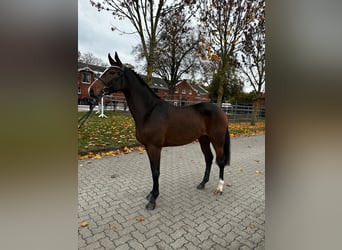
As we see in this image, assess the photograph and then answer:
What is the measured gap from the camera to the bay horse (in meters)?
2.73

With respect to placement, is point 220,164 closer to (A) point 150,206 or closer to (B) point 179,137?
(B) point 179,137

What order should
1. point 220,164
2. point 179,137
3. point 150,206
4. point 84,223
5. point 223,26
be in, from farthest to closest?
point 223,26 → point 220,164 → point 179,137 → point 150,206 → point 84,223

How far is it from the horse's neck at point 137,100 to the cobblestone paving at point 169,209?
1.29 m

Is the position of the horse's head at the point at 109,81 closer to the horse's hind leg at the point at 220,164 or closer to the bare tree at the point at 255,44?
the horse's hind leg at the point at 220,164

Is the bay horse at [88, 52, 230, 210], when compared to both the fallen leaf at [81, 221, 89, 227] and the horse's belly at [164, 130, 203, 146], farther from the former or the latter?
the fallen leaf at [81, 221, 89, 227]

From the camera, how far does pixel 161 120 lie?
2914mm

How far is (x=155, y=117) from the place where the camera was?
2.89 meters

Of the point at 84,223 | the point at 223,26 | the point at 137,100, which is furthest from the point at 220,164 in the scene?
the point at 223,26

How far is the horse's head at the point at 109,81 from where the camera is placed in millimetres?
2639

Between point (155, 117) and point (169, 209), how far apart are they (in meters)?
1.34

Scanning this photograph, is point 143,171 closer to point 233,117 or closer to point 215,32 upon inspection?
point 215,32

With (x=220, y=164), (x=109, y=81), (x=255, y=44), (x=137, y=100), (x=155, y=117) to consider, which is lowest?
(x=220, y=164)
